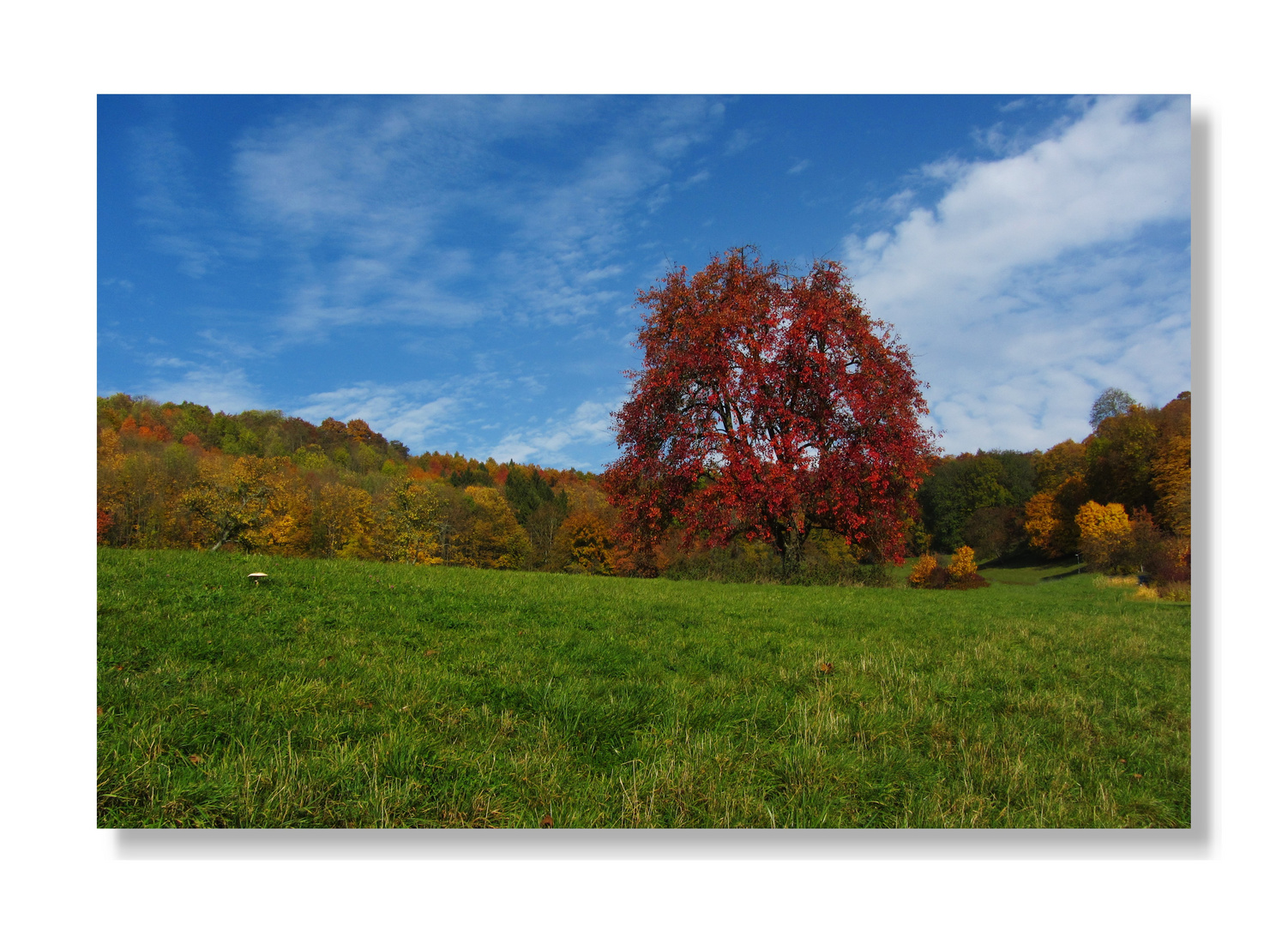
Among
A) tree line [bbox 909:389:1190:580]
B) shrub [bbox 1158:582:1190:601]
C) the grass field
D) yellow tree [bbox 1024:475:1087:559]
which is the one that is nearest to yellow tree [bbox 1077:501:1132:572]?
tree line [bbox 909:389:1190:580]

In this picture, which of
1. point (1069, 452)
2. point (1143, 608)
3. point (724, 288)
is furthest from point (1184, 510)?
point (1069, 452)

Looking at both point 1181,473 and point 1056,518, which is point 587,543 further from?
point 1181,473

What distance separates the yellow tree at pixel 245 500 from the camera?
25453mm

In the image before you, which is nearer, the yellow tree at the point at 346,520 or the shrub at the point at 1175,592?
the shrub at the point at 1175,592

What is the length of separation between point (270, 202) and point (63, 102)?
5.44 ft

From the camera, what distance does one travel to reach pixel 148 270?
6031 mm

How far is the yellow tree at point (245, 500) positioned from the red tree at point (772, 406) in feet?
51.1

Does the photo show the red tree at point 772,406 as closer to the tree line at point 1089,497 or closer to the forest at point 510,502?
the forest at point 510,502

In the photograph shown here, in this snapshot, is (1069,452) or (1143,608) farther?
(1069,452)

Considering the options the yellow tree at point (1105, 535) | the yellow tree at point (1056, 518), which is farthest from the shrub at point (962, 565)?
the yellow tree at point (1105, 535)

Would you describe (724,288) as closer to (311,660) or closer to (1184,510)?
(1184,510)

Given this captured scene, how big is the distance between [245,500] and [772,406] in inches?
1057

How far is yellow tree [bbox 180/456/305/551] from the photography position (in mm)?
25453

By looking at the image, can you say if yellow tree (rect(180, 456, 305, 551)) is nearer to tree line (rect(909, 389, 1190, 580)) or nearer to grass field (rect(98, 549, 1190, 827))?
grass field (rect(98, 549, 1190, 827))
